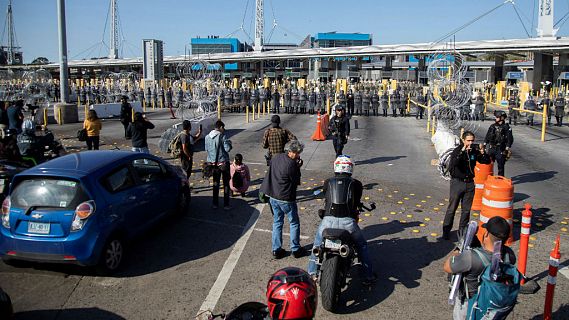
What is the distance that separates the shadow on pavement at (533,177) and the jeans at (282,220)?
7.47m

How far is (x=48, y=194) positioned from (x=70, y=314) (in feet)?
5.30

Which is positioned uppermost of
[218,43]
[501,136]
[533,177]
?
[218,43]

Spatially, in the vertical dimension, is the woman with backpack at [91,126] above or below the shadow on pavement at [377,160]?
above

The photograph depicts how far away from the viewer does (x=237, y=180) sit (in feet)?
32.3

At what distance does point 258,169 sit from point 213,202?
153 inches

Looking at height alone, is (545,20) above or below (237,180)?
above

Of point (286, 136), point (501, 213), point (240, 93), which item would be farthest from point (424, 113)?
point (501, 213)

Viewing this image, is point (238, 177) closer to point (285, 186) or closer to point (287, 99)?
point (285, 186)

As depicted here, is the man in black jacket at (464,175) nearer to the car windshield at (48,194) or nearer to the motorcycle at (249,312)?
the motorcycle at (249,312)

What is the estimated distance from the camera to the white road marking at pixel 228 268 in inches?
209

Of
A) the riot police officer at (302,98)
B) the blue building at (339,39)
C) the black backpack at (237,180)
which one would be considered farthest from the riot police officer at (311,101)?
the blue building at (339,39)

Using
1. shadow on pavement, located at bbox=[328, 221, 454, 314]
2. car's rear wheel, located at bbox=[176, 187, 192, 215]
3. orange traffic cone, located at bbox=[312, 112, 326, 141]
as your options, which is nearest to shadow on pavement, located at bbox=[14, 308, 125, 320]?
shadow on pavement, located at bbox=[328, 221, 454, 314]

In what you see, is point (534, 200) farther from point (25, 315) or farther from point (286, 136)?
point (25, 315)

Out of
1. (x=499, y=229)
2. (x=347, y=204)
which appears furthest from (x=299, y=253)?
(x=499, y=229)
